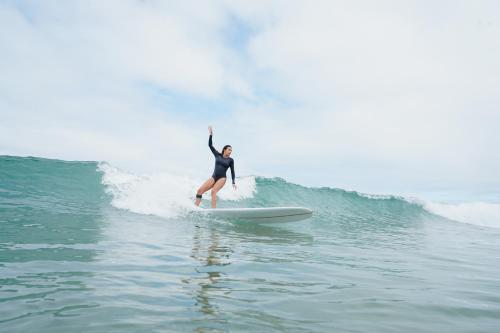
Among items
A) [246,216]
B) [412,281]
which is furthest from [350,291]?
[246,216]

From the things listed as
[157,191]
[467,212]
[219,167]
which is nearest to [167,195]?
[157,191]

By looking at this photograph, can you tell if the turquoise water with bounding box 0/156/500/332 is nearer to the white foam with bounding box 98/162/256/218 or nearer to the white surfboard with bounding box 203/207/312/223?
the white surfboard with bounding box 203/207/312/223

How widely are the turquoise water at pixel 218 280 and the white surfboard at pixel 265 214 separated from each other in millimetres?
858

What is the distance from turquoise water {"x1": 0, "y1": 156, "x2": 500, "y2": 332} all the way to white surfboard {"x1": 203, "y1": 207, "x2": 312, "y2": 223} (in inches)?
33.8

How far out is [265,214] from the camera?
417 inches

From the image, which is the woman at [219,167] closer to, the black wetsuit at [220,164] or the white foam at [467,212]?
the black wetsuit at [220,164]

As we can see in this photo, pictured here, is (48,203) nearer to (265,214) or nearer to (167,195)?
(167,195)

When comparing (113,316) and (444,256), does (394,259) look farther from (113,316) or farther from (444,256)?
(113,316)

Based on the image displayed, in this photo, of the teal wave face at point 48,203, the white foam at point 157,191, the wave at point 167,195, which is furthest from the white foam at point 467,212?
the teal wave face at point 48,203

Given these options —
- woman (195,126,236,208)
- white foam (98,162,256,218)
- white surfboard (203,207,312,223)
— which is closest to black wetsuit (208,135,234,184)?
woman (195,126,236,208)

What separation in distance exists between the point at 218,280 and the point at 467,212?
74.2 feet

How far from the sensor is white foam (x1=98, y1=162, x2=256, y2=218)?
11.8 m

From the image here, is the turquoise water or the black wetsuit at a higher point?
the black wetsuit

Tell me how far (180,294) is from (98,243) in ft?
10.0
